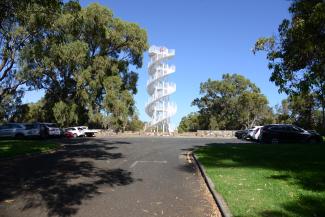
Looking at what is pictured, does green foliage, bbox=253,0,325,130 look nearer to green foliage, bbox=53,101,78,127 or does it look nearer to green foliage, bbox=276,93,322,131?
green foliage, bbox=53,101,78,127

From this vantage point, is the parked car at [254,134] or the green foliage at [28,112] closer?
the parked car at [254,134]

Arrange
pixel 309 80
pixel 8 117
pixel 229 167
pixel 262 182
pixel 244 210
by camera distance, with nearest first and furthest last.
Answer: pixel 244 210
pixel 262 182
pixel 229 167
pixel 309 80
pixel 8 117

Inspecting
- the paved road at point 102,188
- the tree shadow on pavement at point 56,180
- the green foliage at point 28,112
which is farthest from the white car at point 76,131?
the paved road at point 102,188

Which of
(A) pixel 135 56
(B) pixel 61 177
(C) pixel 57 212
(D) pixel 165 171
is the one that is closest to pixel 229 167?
(D) pixel 165 171

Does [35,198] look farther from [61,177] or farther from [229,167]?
[229,167]

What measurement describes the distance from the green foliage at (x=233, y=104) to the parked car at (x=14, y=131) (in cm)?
4359

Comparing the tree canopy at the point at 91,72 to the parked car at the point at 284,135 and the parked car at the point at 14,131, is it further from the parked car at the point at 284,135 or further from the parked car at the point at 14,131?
the parked car at the point at 284,135

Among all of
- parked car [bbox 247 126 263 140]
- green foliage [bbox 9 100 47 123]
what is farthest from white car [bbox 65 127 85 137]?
parked car [bbox 247 126 263 140]

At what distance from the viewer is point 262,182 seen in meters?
11.2

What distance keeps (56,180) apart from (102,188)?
184 cm

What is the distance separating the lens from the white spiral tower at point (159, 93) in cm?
6612

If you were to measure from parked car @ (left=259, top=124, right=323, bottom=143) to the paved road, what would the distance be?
1527 cm

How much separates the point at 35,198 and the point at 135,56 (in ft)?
144

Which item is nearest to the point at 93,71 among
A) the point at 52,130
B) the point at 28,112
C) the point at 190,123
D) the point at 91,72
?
the point at 91,72
